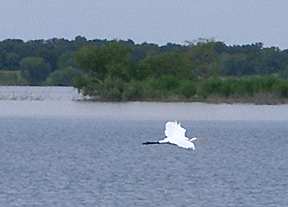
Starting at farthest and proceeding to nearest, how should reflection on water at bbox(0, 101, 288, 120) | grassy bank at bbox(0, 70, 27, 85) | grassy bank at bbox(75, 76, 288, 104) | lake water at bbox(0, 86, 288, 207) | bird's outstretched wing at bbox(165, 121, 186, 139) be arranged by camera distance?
grassy bank at bbox(0, 70, 27, 85) → grassy bank at bbox(75, 76, 288, 104) → reflection on water at bbox(0, 101, 288, 120) → lake water at bbox(0, 86, 288, 207) → bird's outstretched wing at bbox(165, 121, 186, 139)

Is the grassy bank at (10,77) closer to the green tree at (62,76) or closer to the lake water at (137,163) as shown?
the green tree at (62,76)

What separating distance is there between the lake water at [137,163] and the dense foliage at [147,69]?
17394 mm

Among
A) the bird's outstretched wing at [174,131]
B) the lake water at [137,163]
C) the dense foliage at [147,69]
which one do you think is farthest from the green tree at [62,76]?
the bird's outstretched wing at [174,131]

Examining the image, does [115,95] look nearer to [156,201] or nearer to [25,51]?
[25,51]

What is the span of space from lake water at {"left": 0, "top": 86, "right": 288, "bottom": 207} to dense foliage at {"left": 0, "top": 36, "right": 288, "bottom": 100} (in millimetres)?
17394

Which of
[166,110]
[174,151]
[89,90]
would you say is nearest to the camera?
[174,151]

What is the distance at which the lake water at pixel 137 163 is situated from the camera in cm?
3306

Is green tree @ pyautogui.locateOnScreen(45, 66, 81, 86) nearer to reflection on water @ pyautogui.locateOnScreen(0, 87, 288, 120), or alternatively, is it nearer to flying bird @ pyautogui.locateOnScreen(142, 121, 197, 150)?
reflection on water @ pyautogui.locateOnScreen(0, 87, 288, 120)

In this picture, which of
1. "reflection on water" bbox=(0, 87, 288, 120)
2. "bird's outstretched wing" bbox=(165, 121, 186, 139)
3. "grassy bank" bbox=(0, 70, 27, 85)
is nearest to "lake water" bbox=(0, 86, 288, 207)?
"reflection on water" bbox=(0, 87, 288, 120)

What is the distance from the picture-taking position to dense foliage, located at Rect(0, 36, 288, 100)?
4053 inches

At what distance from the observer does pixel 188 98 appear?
10588 centimetres

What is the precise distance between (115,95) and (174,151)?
49.3m

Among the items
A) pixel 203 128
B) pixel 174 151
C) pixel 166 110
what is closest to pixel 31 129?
pixel 203 128

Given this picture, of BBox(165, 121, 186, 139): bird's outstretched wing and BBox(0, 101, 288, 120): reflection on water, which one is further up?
BBox(165, 121, 186, 139): bird's outstretched wing
